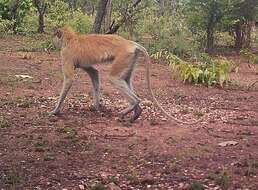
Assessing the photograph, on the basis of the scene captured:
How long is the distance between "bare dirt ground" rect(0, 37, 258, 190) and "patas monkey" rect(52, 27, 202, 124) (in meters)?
0.36

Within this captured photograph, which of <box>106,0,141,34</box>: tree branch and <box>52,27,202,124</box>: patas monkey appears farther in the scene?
<box>106,0,141,34</box>: tree branch

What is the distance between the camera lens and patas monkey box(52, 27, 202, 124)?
774 cm

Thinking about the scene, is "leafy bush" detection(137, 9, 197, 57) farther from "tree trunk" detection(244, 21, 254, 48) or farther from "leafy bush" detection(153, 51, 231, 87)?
"leafy bush" detection(153, 51, 231, 87)

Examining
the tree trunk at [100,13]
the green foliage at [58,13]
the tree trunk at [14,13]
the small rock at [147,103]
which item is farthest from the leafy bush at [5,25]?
the small rock at [147,103]

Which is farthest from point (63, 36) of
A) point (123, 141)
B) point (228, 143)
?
point (228, 143)

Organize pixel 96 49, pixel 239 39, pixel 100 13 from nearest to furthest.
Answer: pixel 96 49
pixel 100 13
pixel 239 39

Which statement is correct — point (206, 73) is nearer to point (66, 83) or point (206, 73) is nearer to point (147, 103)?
point (147, 103)

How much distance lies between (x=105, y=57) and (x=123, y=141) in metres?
1.58

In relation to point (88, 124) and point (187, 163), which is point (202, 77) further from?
point (187, 163)

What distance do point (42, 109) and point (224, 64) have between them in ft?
15.2

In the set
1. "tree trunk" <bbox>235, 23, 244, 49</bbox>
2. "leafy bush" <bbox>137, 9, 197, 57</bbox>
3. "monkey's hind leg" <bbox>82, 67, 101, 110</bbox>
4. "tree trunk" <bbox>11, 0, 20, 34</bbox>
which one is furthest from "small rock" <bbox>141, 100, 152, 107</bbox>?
"tree trunk" <bbox>11, 0, 20, 34</bbox>

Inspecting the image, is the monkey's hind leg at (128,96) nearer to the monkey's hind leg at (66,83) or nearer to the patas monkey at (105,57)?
the patas monkey at (105,57)

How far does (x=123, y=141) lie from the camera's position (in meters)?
6.86

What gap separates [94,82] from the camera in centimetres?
851
